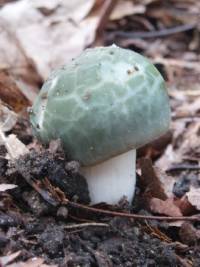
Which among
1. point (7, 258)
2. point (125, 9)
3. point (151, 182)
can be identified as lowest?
point (125, 9)

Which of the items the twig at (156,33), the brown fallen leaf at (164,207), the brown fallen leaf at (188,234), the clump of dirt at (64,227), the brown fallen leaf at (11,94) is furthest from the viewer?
the twig at (156,33)

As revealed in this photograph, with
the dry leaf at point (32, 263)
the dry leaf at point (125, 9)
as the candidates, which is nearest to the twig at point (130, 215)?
the dry leaf at point (32, 263)

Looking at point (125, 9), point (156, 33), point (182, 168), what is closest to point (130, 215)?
point (182, 168)

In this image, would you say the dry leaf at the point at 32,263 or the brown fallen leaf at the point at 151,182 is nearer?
the dry leaf at the point at 32,263

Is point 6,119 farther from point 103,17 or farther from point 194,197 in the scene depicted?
point 103,17

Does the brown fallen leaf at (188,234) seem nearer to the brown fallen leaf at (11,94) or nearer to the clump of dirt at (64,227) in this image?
the clump of dirt at (64,227)

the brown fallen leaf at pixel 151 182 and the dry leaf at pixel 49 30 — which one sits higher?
the brown fallen leaf at pixel 151 182

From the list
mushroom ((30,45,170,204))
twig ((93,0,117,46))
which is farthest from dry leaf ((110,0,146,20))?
mushroom ((30,45,170,204))

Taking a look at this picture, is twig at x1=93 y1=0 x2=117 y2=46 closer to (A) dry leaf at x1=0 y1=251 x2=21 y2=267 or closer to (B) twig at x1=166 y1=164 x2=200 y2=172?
(B) twig at x1=166 y1=164 x2=200 y2=172
